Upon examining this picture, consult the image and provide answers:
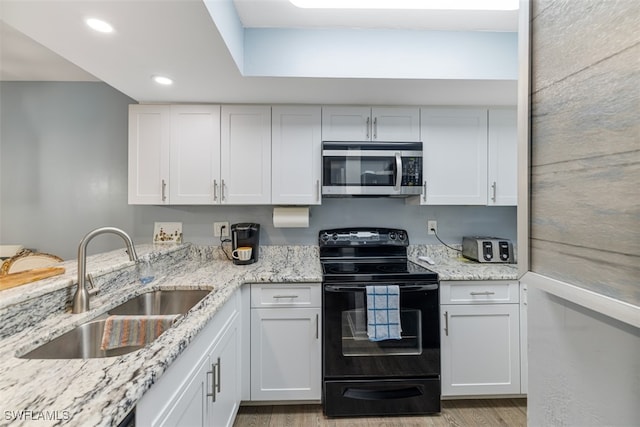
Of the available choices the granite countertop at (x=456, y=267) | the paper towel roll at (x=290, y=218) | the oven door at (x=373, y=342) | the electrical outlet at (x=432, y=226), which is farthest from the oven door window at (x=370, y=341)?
the electrical outlet at (x=432, y=226)

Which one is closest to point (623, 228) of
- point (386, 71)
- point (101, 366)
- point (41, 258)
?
point (101, 366)

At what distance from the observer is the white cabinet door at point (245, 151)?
2129mm

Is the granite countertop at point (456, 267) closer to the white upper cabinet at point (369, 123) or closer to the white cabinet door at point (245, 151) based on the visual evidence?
the white upper cabinet at point (369, 123)

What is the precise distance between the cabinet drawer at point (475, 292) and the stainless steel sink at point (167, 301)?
150 cm

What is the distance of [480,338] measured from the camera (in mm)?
1880

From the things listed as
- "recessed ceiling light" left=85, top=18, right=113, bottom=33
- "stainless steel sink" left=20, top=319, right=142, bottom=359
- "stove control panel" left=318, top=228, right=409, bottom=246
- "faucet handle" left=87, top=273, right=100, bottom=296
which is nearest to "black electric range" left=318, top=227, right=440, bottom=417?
"stove control panel" left=318, top=228, right=409, bottom=246

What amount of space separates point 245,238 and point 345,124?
3.77 feet

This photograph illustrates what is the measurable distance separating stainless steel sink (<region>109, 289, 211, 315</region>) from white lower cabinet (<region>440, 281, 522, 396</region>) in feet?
5.13

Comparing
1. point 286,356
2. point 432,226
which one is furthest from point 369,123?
point 286,356

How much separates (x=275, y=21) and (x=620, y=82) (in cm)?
168

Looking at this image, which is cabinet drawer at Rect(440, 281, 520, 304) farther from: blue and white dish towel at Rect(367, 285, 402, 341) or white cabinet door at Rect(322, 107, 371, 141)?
white cabinet door at Rect(322, 107, 371, 141)

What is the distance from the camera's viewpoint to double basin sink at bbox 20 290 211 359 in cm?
102

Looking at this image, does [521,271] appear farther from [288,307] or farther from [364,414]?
[364,414]

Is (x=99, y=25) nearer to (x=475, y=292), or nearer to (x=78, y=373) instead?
(x=78, y=373)
